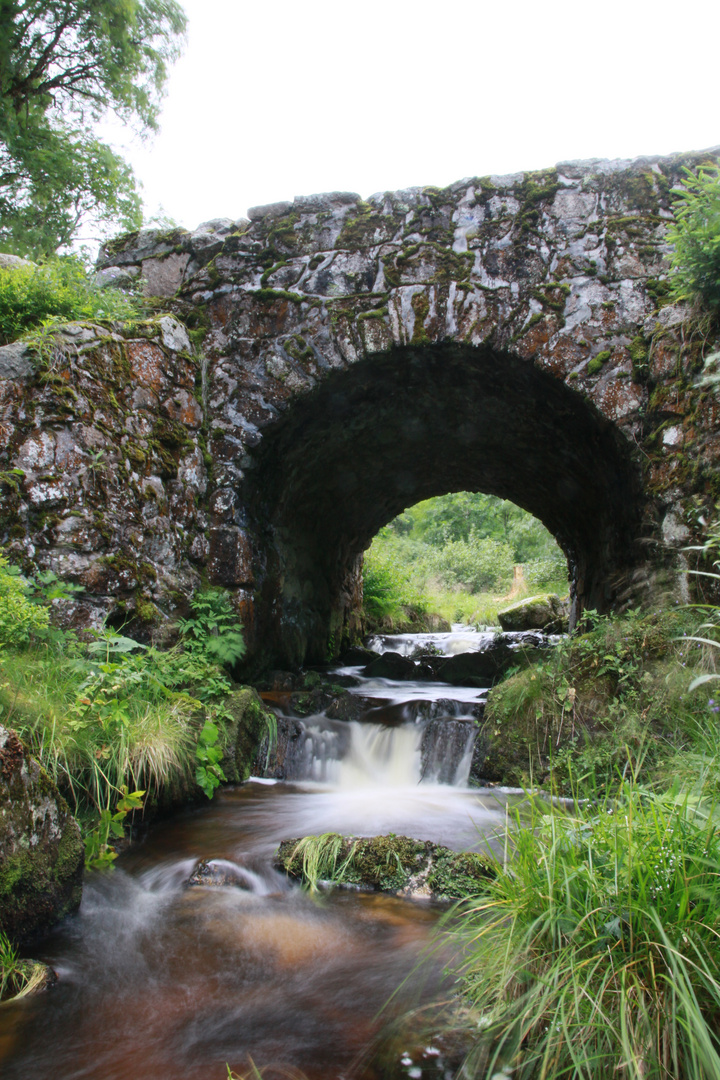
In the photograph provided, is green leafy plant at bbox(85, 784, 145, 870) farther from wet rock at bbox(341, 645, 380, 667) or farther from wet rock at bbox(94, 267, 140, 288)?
wet rock at bbox(341, 645, 380, 667)

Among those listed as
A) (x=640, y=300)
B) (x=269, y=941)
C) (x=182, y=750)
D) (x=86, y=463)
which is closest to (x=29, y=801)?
(x=269, y=941)

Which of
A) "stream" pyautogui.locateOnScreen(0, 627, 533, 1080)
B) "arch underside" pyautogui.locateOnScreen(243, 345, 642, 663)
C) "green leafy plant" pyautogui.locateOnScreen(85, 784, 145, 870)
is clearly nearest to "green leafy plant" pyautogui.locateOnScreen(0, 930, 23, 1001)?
"stream" pyautogui.locateOnScreen(0, 627, 533, 1080)

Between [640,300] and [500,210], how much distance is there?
139cm

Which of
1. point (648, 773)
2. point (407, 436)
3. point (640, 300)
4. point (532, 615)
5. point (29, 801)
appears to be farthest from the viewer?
point (532, 615)

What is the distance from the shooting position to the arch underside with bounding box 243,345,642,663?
5.16m

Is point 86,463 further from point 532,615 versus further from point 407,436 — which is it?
point 532,615

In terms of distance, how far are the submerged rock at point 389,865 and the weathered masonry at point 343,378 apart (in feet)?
7.14

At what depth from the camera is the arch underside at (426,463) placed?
5.16 m

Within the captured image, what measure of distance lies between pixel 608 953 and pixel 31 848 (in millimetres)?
2025

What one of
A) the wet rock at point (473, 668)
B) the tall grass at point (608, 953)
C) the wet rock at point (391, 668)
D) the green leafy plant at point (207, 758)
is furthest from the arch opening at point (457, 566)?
the tall grass at point (608, 953)

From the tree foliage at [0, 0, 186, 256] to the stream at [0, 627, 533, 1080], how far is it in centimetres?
1120

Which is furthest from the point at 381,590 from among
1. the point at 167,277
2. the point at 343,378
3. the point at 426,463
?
the point at 167,277

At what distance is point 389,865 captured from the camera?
111 inches

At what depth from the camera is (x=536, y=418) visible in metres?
5.52
